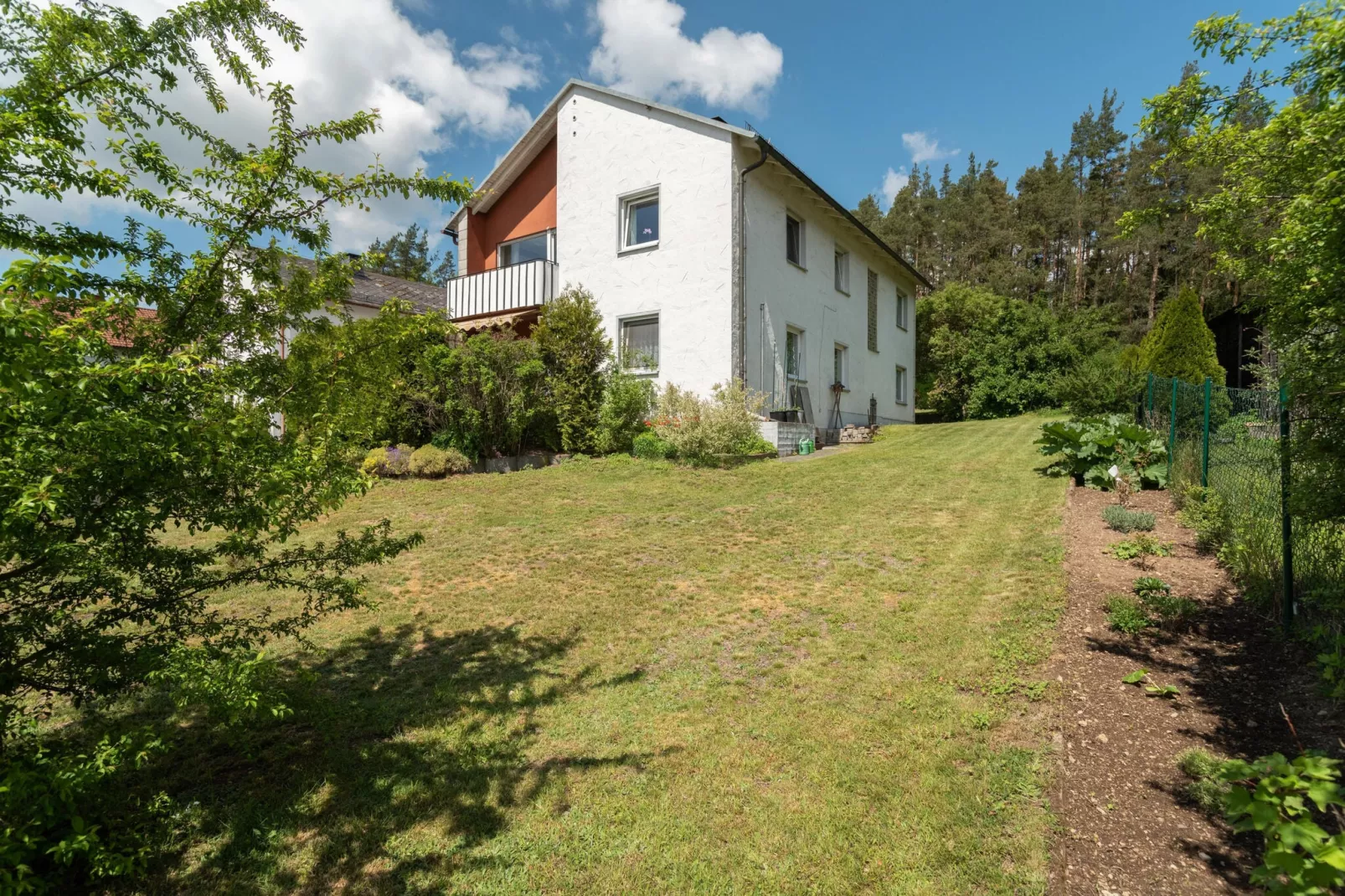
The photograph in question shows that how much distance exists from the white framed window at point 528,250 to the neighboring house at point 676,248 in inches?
2.1

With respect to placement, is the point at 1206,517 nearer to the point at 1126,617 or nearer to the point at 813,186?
the point at 1126,617

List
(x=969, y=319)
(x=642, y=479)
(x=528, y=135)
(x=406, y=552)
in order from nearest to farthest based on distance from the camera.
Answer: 1. (x=406, y=552)
2. (x=642, y=479)
3. (x=528, y=135)
4. (x=969, y=319)

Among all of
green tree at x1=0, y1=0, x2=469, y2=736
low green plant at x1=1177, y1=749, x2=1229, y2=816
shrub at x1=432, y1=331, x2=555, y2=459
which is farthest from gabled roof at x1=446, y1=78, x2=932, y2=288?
low green plant at x1=1177, y1=749, x2=1229, y2=816

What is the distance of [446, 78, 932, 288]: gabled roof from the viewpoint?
14.8 m

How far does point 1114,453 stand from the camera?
9539 millimetres

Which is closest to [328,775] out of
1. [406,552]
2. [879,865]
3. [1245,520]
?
[879,865]

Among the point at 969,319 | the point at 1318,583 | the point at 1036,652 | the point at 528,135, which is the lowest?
the point at 1036,652

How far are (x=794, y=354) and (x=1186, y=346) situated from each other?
922 centimetres

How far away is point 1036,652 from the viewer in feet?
15.5

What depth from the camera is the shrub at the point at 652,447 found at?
44.4ft

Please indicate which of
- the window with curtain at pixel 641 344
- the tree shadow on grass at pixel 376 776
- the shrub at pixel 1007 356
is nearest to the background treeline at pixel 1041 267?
the shrub at pixel 1007 356

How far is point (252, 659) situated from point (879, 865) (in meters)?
2.97

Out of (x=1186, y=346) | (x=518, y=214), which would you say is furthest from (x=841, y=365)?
(x=518, y=214)

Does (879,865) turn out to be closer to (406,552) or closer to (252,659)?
(252,659)
